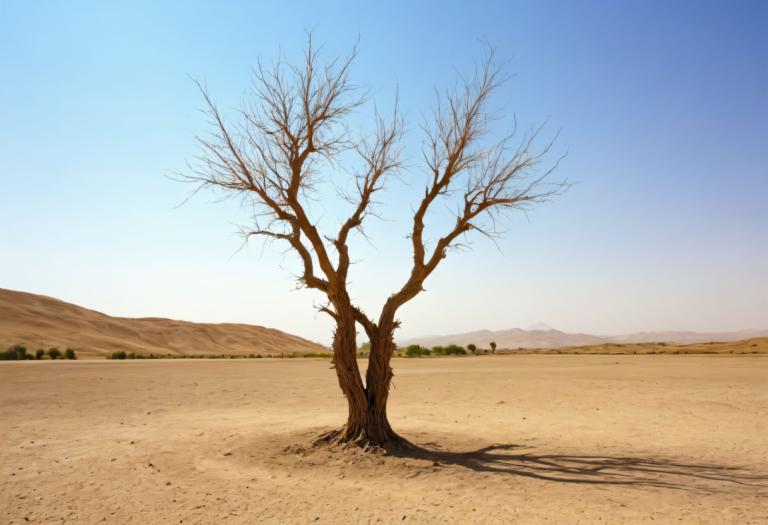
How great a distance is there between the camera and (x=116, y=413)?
14820 mm

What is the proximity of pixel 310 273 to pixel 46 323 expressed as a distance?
2014 inches

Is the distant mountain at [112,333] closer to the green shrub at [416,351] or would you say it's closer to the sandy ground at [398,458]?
the green shrub at [416,351]

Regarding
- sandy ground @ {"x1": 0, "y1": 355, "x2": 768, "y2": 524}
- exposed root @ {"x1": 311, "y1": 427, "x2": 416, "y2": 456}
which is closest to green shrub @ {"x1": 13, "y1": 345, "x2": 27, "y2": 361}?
sandy ground @ {"x1": 0, "y1": 355, "x2": 768, "y2": 524}

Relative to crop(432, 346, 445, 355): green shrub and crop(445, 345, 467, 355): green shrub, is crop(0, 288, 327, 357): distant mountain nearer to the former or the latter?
crop(432, 346, 445, 355): green shrub

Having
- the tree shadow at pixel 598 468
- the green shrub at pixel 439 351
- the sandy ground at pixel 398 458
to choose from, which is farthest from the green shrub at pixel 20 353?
the tree shadow at pixel 598 468

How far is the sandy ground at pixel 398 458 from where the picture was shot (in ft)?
22.3

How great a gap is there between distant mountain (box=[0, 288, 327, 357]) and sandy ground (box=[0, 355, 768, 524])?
3036 cm

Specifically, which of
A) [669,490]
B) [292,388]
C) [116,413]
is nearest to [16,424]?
[116,413]

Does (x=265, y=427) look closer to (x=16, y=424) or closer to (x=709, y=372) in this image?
(x=16, y=424)

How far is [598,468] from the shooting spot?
348 inches

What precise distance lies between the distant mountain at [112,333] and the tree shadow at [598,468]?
3812 cm

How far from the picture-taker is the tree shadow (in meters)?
7.92

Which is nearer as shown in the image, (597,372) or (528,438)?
(528,438)

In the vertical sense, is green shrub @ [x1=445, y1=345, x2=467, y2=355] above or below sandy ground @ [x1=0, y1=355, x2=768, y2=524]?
above
